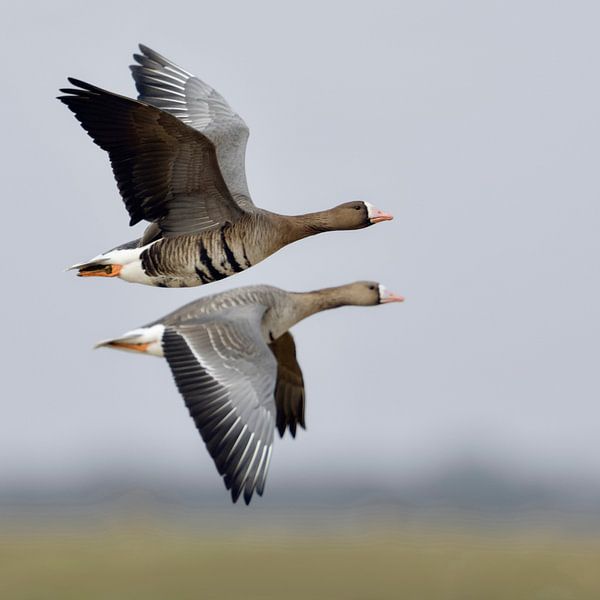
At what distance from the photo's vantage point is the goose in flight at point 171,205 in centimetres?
1555

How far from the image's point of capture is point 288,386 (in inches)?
647

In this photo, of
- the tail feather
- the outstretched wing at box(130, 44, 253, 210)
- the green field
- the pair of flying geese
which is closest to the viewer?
the pair of flying geese

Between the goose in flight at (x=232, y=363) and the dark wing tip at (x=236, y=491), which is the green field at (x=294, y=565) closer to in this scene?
the goose in flight at (x=232, y=363)

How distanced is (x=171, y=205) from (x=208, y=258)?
2.30ft

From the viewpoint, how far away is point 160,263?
1614cm

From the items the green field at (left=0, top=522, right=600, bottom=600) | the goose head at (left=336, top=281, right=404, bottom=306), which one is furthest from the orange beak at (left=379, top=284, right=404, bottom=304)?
the green field at (left=0, top=522, right=600, bottom=600)

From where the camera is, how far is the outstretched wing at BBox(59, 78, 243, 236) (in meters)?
15.5

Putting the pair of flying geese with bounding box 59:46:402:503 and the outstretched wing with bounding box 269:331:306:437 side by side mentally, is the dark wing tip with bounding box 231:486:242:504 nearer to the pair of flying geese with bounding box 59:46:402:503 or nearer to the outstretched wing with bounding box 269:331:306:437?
the pair of flying geese with bounding box 59:46:402:503

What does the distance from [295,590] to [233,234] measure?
24.3m

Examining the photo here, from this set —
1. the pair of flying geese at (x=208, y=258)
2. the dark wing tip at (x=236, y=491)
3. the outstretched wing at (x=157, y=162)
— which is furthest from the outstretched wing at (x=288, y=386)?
the dark wing tip at (x=236, y=491)

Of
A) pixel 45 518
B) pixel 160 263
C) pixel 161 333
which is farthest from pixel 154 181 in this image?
pixel 45 518

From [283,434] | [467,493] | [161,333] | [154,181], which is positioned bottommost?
[467,493]

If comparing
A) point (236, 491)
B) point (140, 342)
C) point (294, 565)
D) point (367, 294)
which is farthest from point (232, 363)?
point (294, 565)

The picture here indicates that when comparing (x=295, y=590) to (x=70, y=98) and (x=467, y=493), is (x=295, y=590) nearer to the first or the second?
(x=70, y=98)
